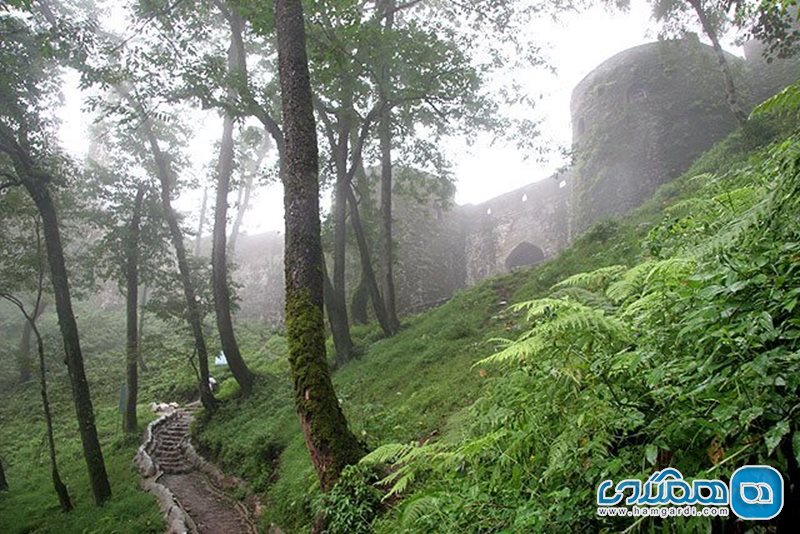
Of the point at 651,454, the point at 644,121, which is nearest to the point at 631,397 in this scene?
the point at 651,454

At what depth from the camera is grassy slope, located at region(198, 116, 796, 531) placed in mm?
6309

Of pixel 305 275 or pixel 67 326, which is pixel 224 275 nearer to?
pixel 67 326

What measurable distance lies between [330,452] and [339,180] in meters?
9.68

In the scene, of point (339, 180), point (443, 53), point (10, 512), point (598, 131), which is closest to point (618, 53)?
point (598, 131)

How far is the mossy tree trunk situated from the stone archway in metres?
21.6

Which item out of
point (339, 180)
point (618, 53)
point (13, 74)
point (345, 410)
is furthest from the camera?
point (618, 53)

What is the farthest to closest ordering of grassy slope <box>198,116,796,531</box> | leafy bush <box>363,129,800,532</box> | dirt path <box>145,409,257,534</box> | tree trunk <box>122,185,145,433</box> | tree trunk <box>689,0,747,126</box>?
tree trunk <box>122,185,145,433</box> → tree trunk <box>689,0,747,126</box> → dirt path <box>145,409,257,534</box> → grassy slope <box>198,116,796,531</box> → leafy bush <box>363,129,800,532</box>

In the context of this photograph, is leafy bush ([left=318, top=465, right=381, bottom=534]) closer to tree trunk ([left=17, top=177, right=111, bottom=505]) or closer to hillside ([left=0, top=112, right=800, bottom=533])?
hillside ([left=0, top=112, right=800, bottom=533])

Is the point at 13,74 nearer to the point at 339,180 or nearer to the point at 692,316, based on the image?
the point at 339,180

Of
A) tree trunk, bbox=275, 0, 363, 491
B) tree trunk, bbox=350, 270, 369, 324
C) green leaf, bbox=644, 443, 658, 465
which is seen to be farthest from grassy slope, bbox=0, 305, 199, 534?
green leaf, bbox=644, 443, 658, 465

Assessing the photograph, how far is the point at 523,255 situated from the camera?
26359 mm

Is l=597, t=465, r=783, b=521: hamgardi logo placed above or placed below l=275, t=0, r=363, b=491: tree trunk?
below

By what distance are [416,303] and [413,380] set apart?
15.3 m

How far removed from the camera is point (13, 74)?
988 centimetres
